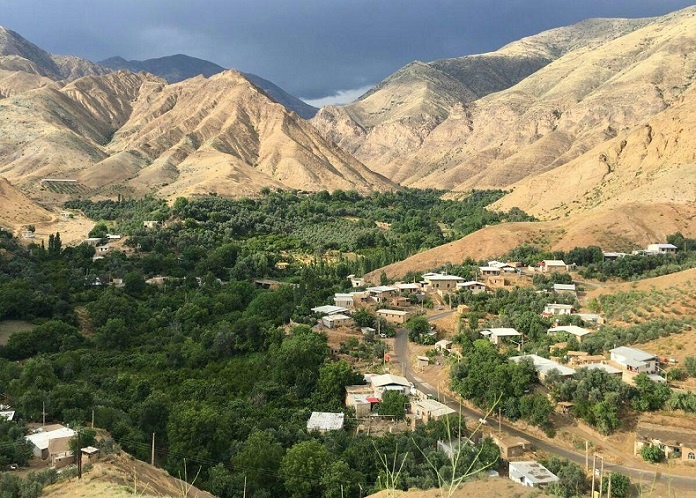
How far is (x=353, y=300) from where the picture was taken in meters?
49.9

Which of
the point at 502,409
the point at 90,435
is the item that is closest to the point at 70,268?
the point at 90,435

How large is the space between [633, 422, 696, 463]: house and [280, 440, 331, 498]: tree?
14.0 m

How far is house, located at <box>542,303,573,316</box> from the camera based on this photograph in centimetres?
4291

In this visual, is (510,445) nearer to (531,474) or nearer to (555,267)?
(531,474)

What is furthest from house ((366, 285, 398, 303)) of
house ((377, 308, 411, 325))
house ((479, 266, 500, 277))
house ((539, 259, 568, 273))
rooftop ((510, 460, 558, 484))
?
rooftop ((510, 460, 558, 484))

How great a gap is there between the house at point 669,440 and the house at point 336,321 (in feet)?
70.7

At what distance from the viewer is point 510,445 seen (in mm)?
26266

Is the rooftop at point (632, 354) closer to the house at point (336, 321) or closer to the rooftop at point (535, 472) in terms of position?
the rooftop at point (535, 472)

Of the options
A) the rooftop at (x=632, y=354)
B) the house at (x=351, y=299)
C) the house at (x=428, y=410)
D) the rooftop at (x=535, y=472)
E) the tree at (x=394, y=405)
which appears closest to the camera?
the rooftop at (x=535, y=472)

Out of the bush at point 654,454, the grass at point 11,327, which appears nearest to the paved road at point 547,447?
the bush at point 654,454

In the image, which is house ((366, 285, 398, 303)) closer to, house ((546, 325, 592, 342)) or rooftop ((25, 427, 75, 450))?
house ((546, 325, 592, 342))

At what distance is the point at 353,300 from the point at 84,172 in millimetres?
90182

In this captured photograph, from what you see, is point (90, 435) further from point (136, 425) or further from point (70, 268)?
point (70, 268)

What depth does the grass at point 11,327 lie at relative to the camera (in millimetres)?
43094
